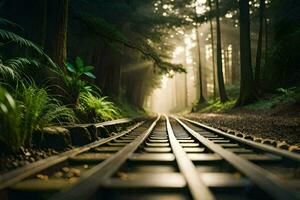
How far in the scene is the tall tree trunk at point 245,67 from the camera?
66.2ft

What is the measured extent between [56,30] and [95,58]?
1170cm

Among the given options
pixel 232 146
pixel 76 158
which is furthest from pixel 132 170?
pixel 232 146

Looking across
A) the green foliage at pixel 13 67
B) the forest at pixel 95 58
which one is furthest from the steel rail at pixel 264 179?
the green foliage at pixel 13 67

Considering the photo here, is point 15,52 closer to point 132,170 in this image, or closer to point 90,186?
point 132,170

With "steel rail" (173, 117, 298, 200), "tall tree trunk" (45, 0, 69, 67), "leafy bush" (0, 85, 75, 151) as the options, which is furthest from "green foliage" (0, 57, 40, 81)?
"steel rail" (173, 117, 298, 200)

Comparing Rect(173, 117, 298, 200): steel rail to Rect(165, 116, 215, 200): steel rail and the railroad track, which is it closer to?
the railroad track

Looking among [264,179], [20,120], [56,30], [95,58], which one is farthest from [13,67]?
[95,58]

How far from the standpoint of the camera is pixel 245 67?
805 inches

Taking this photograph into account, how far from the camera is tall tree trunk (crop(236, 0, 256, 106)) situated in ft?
66.2

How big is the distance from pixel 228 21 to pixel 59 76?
1496 inches

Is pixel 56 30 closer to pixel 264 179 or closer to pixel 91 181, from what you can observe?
pixel 91 181

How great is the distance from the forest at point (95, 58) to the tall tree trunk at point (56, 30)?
3 centimetres

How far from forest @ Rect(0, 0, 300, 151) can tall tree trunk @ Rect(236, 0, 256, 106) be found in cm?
6

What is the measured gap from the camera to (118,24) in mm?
20000
